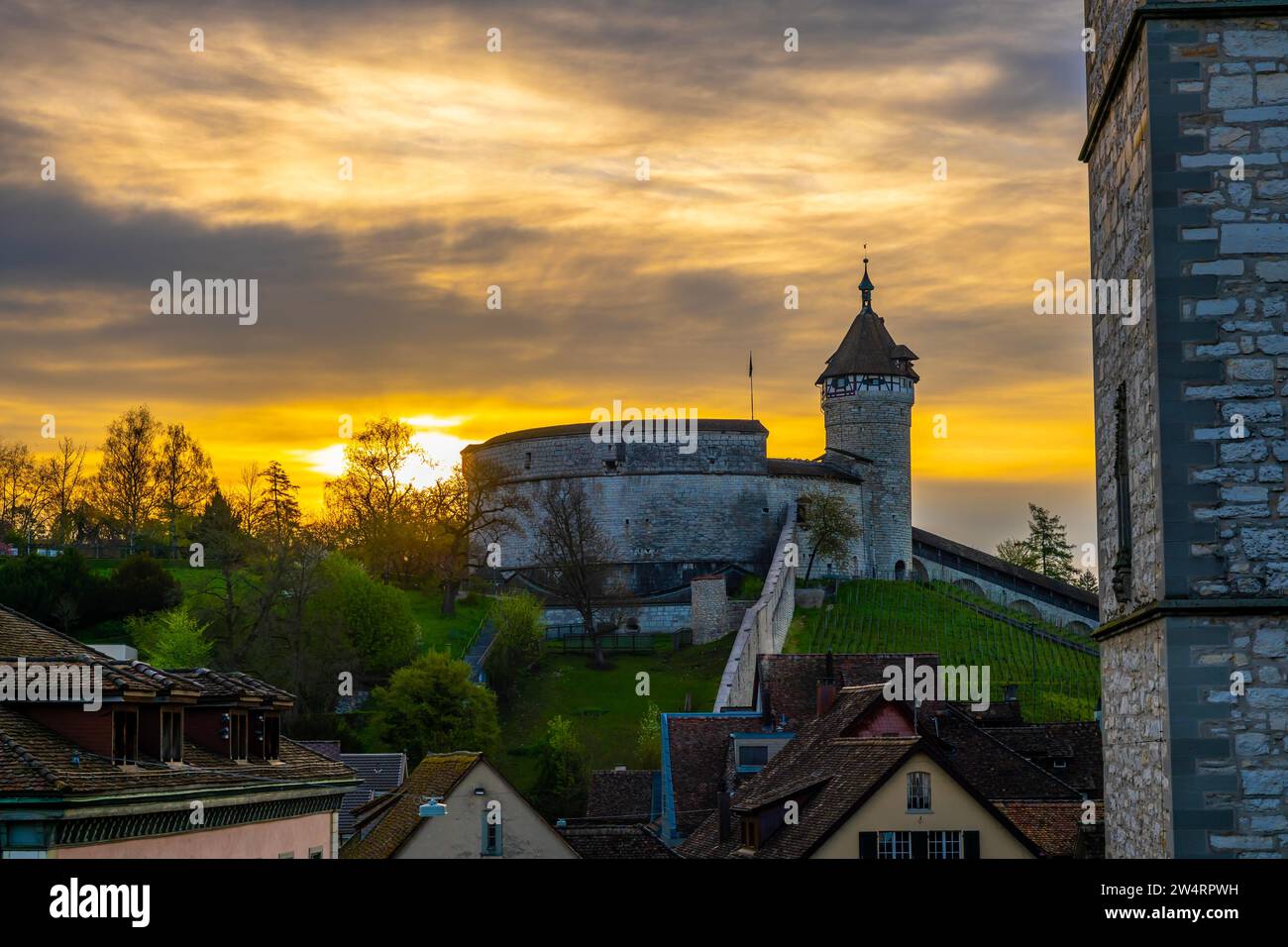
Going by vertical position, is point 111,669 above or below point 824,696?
above

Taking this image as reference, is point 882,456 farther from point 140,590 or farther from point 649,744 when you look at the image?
point 649,744

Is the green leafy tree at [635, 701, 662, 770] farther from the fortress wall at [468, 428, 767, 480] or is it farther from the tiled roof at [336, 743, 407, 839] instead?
the fortress wall at [468, 428, 767, 480]

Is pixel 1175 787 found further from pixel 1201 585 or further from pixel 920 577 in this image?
pixel 920 577

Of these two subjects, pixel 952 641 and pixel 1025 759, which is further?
pixel 952 641

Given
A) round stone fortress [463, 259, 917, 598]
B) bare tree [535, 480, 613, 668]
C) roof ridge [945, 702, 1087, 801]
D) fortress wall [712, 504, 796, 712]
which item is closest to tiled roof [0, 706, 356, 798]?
roof ridge [945, 702, 1087, 801]

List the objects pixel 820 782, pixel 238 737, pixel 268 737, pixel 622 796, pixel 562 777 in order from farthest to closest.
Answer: pixel 562 777
pixel 622 796
pixel 820 782
pixel 268 737
pixel 238 737

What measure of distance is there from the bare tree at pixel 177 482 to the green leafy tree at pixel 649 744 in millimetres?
38004

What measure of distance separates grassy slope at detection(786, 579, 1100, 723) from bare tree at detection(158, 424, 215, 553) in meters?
32.5

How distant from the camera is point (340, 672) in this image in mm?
61875

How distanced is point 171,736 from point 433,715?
136 feet

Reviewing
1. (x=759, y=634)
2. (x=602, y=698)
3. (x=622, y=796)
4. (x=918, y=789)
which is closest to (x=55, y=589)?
(x=602, y=698)

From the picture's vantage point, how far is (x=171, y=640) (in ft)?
190

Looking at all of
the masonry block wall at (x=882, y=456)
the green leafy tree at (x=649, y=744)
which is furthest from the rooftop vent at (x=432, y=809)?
the masonry block wall at (x=882, y=456)
